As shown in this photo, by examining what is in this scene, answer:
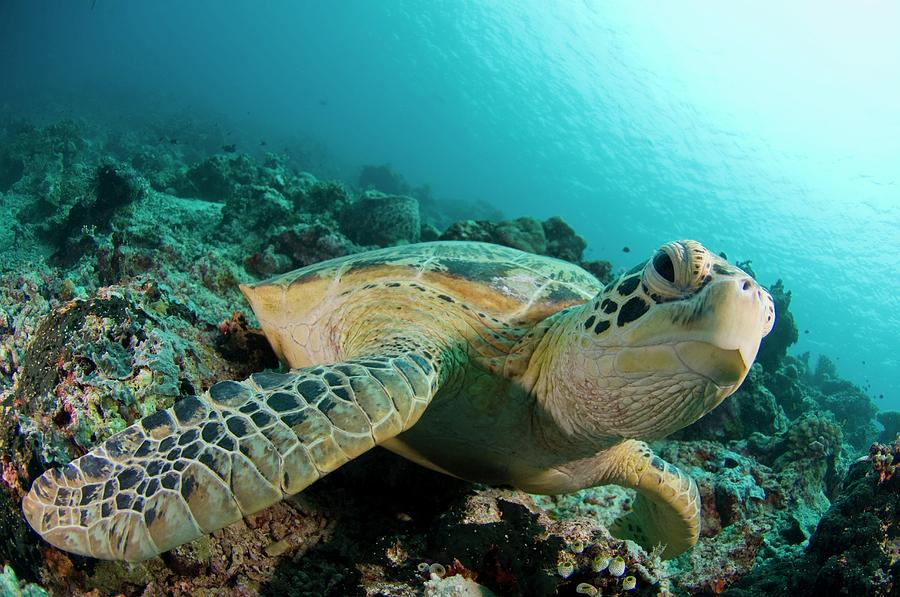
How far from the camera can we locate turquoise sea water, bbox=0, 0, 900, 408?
46.3m

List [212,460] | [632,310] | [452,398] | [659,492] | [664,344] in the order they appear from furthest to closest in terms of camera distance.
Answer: [659,492] → [452,398] → [632,310] → [664,344] → [212,460]

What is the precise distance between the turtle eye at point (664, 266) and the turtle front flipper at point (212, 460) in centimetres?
94

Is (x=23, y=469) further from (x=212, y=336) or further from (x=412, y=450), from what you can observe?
(x=412, y=450)

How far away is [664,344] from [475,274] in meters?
1.35

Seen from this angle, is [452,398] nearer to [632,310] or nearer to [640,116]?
[632,310]

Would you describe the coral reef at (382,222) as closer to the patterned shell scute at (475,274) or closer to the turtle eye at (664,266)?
the patterned shell scute at (475,274)

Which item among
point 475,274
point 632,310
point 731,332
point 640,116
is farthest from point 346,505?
point 640,116

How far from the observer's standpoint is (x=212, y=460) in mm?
1232

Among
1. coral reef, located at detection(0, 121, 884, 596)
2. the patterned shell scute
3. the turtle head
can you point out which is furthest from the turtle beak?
the patterned shell scute

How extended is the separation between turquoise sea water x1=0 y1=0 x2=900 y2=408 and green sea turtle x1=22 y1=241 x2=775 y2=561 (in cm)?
3143

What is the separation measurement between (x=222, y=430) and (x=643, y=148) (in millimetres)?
65326

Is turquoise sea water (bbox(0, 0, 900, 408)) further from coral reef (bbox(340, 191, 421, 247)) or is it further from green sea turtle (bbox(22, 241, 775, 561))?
green sea turtle (bbox(22, 241, 775, 561))

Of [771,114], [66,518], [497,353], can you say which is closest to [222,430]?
[66,518]

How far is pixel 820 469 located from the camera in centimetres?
399
